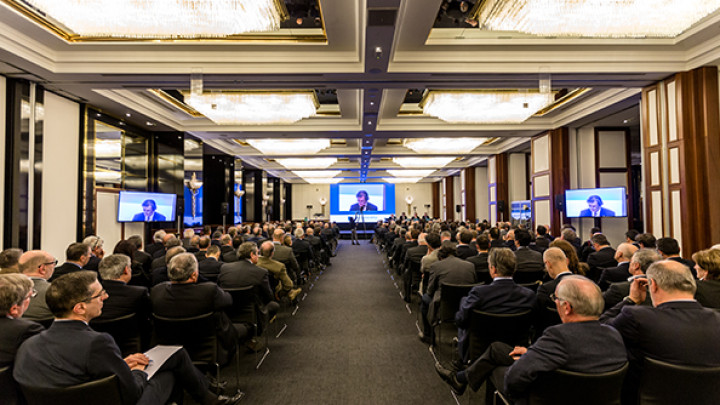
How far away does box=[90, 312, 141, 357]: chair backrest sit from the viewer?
257 centimetres

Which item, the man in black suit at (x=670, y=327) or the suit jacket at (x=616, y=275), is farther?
the suit jacket at (x=616, y=275)

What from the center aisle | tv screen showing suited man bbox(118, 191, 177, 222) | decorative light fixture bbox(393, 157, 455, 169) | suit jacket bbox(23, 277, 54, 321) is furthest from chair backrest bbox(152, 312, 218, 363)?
decorative light fixture bbox(393, 157, 455, 169)

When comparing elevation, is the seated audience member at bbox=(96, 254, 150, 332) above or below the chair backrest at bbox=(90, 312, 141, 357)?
above

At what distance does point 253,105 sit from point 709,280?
6.07m

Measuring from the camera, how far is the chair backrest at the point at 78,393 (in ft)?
5.16

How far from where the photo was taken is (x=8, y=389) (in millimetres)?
1737

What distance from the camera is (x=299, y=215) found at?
2731 centimetres

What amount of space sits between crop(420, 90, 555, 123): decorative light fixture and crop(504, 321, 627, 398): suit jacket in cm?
512

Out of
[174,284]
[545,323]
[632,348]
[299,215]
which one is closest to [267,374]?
[174,284]

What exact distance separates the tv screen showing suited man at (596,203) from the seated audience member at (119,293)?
28.0ft

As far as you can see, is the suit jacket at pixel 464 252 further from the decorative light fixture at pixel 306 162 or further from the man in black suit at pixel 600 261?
the decorative light fixture at pixel 306 162

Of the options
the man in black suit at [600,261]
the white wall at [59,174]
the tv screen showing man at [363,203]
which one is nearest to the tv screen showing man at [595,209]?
the man in black suit at [600,261]

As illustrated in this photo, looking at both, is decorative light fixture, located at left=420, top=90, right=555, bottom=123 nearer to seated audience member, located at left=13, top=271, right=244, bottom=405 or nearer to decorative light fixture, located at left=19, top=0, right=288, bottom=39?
decorative light fixture, located at left=19, top=0, right=288, bottom=39

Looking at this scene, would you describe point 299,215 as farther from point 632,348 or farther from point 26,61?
point 632,348
